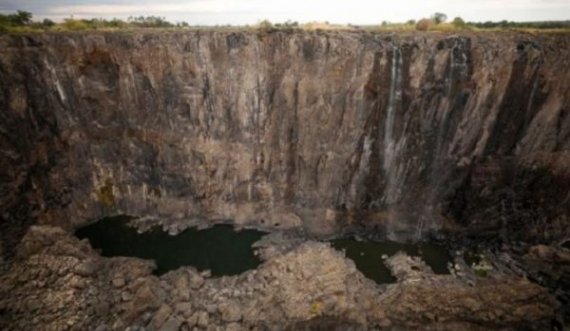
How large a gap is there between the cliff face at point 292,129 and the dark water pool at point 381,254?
1236mm

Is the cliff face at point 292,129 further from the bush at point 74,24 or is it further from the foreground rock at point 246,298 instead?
the bush at point 74,24

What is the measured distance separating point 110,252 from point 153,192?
450 centimetres

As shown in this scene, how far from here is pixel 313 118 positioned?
20.9 m

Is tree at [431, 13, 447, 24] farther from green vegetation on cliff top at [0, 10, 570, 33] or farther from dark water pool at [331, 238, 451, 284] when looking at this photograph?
dark water pool at [331, 238, 451, 284]

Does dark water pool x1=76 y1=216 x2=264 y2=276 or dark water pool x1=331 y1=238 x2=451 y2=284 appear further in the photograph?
dark water pool x1=76 y1=216 x2=264 y2=276

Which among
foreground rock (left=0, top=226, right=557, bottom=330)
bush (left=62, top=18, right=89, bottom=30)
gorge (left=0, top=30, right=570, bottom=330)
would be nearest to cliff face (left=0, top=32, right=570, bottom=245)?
gorge (left=0, top=30, right=570, bottom=330)

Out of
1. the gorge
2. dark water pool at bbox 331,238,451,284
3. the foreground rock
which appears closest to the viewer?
the foreground rock

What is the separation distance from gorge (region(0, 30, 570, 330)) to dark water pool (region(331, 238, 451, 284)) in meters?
0.63

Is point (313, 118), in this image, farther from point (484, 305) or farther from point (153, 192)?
point (484, 305)

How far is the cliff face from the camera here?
18844 mm

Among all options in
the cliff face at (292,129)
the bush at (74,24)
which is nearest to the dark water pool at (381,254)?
the cliff face at (292,129)

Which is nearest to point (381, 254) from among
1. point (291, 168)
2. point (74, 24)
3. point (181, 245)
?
point (291, 168)

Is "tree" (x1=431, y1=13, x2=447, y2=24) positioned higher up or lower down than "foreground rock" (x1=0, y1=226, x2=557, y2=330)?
higher up

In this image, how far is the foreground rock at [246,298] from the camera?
15133 millimetres
